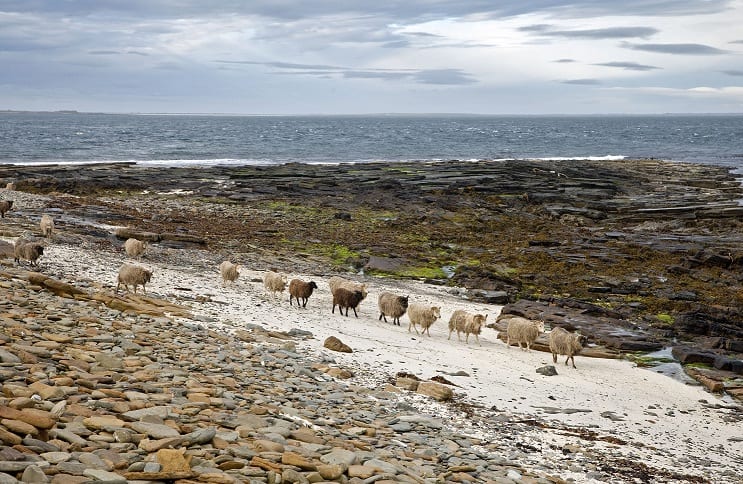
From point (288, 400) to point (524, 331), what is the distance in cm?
1000

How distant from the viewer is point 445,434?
11.8 meters

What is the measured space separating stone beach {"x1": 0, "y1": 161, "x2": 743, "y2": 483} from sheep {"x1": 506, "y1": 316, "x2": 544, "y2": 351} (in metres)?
0.60

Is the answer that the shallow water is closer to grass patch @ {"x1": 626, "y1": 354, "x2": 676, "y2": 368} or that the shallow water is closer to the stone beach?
grass patch @ {"x1": 626, "y1": 354, "x2": 676, "y2": 368}

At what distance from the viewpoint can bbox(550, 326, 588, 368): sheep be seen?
19.0 m

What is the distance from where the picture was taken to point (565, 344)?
752 inches

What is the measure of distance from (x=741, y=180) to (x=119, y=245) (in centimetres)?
6147

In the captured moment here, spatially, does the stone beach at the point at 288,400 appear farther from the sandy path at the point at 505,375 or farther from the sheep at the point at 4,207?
the sheep at the point at 4,207

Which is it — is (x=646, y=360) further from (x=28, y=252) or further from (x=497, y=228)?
(x=497, y=228)

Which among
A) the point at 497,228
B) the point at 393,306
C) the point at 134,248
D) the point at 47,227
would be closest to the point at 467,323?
the point at 393,306

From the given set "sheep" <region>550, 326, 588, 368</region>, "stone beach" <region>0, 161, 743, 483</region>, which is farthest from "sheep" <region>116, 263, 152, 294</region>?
"sheep" <region>550, 326, 588, 368</region>

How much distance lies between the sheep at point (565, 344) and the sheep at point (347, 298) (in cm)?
607

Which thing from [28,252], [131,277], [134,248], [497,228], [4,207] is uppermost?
[4,207]

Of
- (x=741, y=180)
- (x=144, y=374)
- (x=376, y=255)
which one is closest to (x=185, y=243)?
(x=376, y=255)

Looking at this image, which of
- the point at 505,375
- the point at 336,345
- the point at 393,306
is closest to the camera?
the point at 336,345
